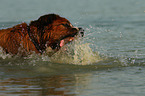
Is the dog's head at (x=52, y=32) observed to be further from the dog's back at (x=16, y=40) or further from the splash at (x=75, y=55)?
the splash at (x=75, y=55)

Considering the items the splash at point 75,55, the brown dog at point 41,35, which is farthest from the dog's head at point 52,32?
the splash at point 75,55

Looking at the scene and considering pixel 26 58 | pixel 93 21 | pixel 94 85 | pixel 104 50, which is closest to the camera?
pixel 94 85

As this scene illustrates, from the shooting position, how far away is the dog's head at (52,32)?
794 cm

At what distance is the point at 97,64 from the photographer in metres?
8.38

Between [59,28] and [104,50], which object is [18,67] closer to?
[59,28]

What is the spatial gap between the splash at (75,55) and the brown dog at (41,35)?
43 centimetres

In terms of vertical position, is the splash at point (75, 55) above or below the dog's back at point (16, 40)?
below

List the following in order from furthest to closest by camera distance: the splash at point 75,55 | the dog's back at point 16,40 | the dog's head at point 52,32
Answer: the splash at point 75,55
the dog's back at point 16,40
the dog's head at point 52,32

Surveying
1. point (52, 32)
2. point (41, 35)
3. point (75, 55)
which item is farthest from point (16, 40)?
point (75, 55)

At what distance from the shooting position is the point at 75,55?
895 centimetres

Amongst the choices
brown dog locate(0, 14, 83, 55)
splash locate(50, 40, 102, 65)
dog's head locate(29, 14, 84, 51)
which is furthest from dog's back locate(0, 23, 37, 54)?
splash locate(50, 40, 102, 65)

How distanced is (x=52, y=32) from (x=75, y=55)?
4.10 feet

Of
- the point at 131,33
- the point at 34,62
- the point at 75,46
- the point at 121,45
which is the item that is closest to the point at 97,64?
the point at 75,46

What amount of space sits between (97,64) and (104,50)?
2.01 meters
